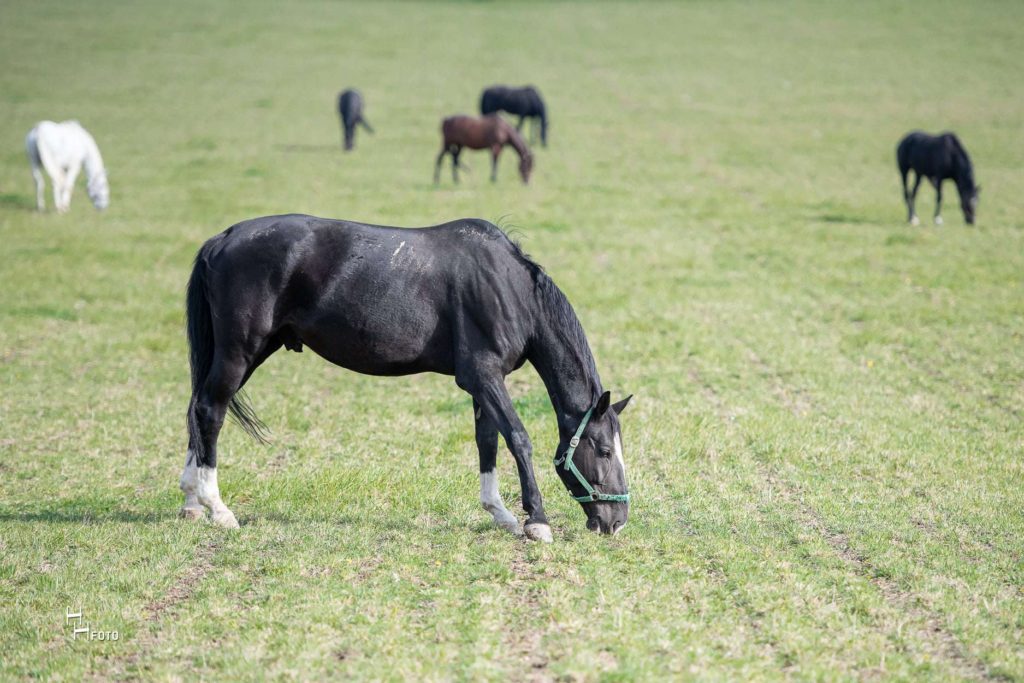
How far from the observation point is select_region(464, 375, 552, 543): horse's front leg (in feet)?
21.2

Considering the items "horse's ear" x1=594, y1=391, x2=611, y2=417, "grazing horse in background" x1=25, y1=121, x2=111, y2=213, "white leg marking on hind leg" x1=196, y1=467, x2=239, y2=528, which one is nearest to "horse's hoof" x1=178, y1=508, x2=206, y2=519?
"white leg marking on hind leg" x1=196, y1=467, x2=239, y2=528

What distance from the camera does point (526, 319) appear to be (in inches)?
266

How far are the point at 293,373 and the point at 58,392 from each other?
2.48 m

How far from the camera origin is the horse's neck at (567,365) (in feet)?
21.9

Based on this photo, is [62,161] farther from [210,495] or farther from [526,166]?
[210,495]

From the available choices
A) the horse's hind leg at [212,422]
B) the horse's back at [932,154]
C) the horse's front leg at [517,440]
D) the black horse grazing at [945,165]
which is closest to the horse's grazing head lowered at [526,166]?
the horse's back at [932,154]

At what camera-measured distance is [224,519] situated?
22.2 ft

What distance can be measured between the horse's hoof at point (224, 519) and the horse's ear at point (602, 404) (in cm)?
259

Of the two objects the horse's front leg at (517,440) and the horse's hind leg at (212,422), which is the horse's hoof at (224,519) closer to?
the horse's hind leg at (212,422)

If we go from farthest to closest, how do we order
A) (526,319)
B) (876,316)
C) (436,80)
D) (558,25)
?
1. (558,25)
2. (436,80)
3. (876,316)
4. (526,319)

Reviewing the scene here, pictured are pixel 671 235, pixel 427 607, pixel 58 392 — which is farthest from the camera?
pixel 671 235

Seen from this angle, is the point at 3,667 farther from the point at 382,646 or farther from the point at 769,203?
the point at 769,203

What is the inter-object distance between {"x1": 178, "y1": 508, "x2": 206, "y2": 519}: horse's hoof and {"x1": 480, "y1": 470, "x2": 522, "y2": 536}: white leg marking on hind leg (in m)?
1.96

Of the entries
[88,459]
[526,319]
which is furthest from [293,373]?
[526,319]
